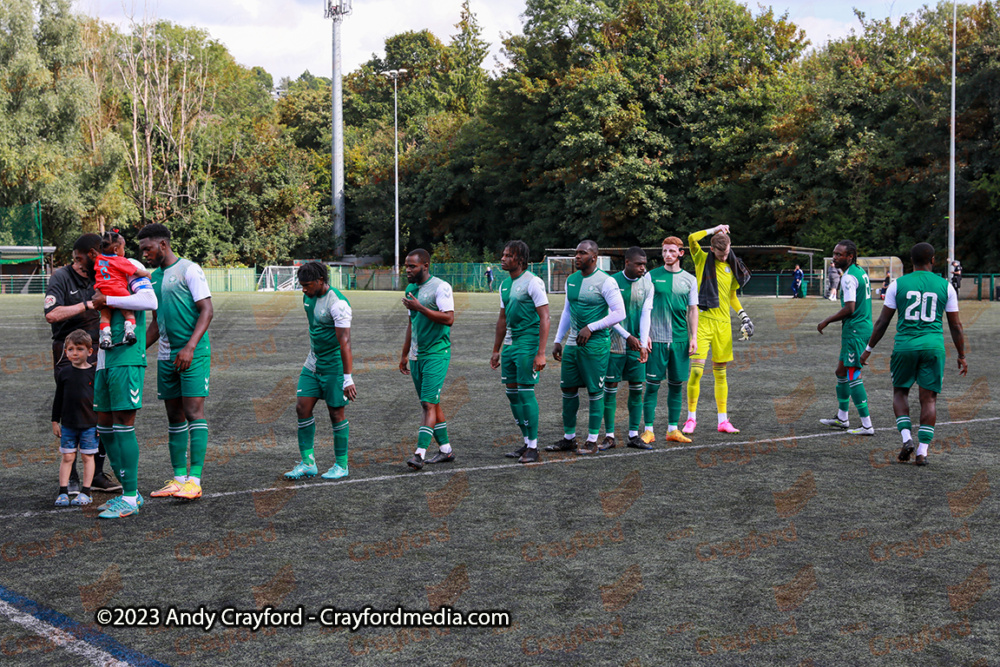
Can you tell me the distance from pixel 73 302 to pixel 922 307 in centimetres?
656

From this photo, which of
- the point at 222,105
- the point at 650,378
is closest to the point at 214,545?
the point at 650,378

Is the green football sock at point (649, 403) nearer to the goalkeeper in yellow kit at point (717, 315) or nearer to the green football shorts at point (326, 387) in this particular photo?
the goalkeeper in yellow kit at point (717, 315)

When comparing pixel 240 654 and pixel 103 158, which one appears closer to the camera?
pixel 240 654

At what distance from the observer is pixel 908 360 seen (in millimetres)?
8500

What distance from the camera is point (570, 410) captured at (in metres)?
9.10

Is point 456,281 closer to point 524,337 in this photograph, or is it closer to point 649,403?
point 649,403

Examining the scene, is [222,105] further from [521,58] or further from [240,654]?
[240,654]

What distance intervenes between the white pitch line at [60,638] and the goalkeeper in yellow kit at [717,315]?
6.61 meters

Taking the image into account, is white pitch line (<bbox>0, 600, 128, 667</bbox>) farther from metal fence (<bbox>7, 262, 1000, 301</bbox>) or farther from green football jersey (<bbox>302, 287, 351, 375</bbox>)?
metal fence (<bbox>7, 262, 1000, 301</bbox>)

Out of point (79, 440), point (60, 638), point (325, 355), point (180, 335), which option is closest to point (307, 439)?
point (325, 355)

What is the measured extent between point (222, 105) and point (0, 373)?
6564 cm

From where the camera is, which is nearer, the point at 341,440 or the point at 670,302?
the point at 341,440

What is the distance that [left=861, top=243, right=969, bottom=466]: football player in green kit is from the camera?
8391mm

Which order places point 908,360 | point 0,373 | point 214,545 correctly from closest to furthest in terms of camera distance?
1. point 214,545
2. point 908,360
3. point 0,373
